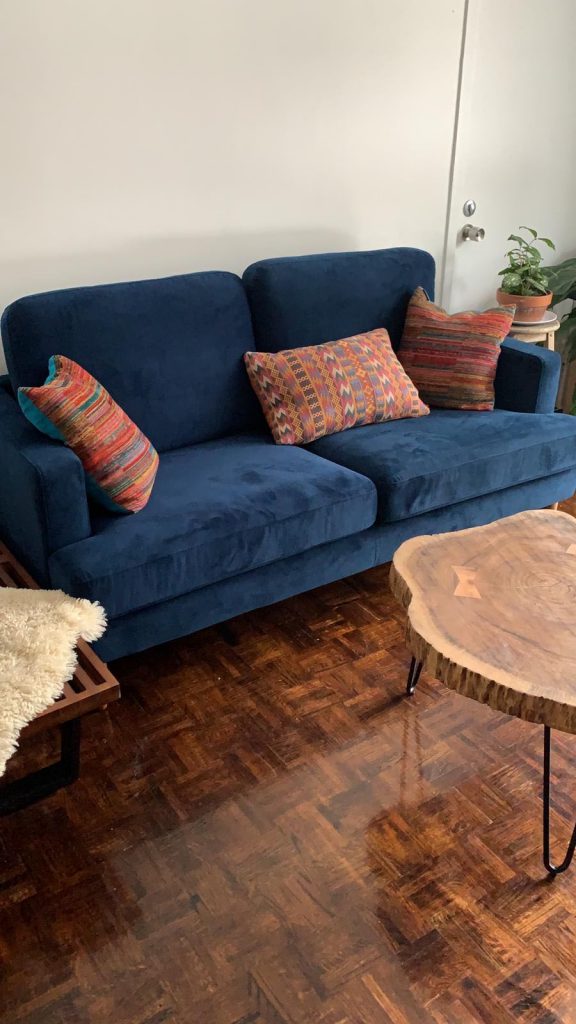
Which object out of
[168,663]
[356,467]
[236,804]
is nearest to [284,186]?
[356,467]

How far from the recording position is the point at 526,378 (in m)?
2.97

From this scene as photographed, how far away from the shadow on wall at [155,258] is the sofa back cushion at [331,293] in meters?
0.17

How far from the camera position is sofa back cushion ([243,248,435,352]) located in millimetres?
2820

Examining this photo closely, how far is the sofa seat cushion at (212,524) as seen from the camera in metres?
2.03

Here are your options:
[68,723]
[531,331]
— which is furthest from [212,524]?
[531,331]

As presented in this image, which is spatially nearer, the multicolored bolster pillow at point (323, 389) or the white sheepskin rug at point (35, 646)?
the white sheepskin rug at point (35, 646)

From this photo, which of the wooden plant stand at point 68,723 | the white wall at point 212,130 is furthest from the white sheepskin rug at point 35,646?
the white wall at point 212,130

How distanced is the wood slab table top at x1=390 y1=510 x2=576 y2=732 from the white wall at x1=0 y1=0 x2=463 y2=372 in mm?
1469

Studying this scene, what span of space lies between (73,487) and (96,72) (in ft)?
4.31

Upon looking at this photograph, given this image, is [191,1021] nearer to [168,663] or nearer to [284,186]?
[168,663]

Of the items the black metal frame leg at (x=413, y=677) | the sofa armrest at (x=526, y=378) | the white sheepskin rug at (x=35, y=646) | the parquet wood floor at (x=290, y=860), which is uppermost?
the sofa armrest at (x=526, y=378)

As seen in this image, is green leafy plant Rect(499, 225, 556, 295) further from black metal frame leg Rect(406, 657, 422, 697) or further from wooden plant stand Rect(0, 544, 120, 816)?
wooden plant stand Rect(0, 544, 120, 816)

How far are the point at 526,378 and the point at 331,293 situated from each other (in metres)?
0.74

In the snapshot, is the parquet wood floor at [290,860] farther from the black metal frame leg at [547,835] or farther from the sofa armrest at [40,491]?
the sofa armrest at [40,491]
